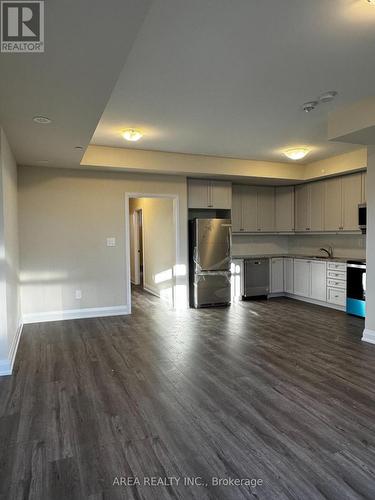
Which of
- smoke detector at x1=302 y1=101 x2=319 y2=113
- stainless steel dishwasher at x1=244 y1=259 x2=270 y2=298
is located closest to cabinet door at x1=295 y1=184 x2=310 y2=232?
stainless steel dishwasher at x1=244 y1=259 x2=270 y2=298

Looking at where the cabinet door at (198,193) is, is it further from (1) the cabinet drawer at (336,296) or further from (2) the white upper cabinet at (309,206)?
(1) the cabinet drawer at (336,296)

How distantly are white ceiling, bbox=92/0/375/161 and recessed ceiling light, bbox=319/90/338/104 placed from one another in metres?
0.06

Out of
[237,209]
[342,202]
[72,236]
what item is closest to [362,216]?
[342,202]

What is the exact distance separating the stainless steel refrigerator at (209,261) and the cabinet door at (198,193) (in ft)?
1.13

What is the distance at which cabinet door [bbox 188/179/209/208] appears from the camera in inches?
239

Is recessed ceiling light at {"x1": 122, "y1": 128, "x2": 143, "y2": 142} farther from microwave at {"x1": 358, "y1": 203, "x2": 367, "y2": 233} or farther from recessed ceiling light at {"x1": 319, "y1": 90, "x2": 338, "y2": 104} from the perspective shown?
microwave at {"x1": 358, "y1": 203, "x2": 367, "y2": 233}

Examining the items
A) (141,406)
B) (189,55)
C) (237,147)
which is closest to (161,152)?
(237,147)

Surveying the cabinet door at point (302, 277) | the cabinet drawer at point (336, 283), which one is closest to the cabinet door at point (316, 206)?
the cabinet door at point (302, 277)

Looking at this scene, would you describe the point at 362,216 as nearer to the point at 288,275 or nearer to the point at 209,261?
the point at 288,275

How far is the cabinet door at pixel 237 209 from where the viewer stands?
6.83 meters

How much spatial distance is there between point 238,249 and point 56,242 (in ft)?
12.5

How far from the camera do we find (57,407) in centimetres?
254

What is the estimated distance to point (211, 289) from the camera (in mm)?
6125

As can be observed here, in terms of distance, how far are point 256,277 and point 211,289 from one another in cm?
115
